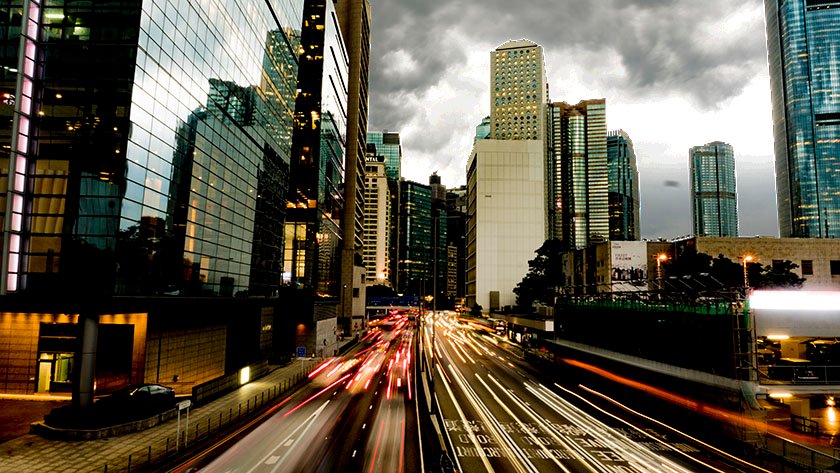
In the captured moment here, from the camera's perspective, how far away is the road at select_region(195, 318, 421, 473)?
1997 centimetres

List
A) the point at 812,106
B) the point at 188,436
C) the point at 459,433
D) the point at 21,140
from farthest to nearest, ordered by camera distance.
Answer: the point at 812,106 < the point at 459,433 < the point at 21,140 < the point at 188,436

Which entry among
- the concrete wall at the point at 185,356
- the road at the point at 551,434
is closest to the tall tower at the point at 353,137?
the concrete wall at the point at 185,356

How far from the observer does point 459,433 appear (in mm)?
25516

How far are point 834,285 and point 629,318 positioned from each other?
1464 inches

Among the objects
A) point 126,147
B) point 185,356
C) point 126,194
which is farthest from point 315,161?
point 126,194

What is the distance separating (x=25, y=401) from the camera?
2945 cm

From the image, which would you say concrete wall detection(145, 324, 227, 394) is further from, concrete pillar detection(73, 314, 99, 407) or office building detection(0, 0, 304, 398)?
concrete pillar detection(73, 314, 99, 407)

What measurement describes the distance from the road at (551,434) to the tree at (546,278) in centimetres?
5045

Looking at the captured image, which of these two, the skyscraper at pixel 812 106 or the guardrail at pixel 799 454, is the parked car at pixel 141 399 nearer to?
the guardrail at pixel 799 454

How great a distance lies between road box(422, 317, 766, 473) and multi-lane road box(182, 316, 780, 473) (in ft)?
0.18

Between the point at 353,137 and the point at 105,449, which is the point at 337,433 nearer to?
the point at 105,449

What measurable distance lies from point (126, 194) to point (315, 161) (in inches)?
1792

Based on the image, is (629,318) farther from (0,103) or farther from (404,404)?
(0,103)

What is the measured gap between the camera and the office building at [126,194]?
81.4ft
